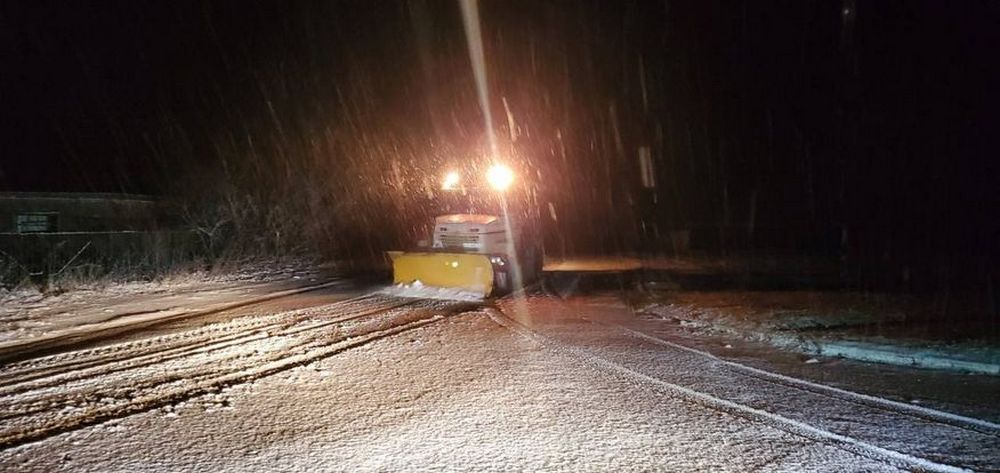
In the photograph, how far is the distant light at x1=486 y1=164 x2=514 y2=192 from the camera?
17578 millimetres

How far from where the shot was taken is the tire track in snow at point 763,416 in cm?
528

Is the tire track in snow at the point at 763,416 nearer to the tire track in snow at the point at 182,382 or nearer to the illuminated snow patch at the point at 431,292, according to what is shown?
the tire track in snow at the point at 182,382

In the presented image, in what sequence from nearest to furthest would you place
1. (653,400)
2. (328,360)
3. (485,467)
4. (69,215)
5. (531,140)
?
1. (485,467)
2. (653,400)
3. (328,360)
4. (69,215)
5. (531,140)

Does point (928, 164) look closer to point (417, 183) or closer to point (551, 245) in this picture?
point (551, 245)

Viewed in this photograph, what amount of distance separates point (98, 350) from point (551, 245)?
24.7 meters

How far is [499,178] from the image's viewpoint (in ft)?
57.8

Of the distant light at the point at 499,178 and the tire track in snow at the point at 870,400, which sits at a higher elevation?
the distant light at the point at 499,178

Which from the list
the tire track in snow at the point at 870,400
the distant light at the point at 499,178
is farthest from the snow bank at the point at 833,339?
the distant light at the point at 499,178

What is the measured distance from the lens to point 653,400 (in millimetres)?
6855

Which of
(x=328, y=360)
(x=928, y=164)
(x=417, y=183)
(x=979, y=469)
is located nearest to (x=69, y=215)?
(x=417, y=183)

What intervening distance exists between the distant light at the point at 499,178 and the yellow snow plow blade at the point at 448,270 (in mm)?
3247

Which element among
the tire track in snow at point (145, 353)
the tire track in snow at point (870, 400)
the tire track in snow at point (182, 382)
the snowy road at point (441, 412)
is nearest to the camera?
the snowy road at point (441, 412)

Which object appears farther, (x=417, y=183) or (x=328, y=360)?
(x=417, y=183)

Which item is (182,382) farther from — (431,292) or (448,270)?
(448,270)
